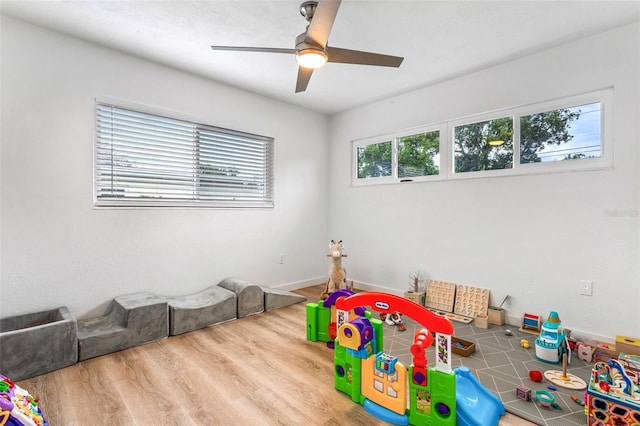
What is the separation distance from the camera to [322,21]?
1681 millimetres

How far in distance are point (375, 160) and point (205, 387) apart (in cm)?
336

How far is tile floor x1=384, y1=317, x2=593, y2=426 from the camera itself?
170cm

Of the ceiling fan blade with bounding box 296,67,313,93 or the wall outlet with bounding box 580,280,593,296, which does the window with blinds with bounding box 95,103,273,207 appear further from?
the wall outlet with bounding box 580,280,593,296

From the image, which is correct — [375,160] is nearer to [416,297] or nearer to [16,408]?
[416,297]

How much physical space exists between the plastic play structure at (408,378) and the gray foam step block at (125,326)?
5.58 feet

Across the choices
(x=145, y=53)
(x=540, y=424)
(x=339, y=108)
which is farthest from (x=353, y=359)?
(x=339, y=108)

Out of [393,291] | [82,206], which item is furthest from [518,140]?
[82,206]

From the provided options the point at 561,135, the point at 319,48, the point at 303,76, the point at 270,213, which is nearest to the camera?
the point at 319,48

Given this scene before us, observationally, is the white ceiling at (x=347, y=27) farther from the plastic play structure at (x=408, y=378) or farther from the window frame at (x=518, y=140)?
the plastic play structure at (x=408, y=378)

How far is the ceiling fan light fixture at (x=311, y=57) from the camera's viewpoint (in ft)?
6.21

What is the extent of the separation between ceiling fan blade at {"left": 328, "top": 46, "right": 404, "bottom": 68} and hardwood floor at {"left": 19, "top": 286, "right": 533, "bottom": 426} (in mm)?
2199

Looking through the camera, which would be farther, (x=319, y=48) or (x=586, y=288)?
(x=586, y=288)

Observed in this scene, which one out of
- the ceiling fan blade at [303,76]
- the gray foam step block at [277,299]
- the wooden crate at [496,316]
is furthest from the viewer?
the gray foam step block at [277,299]

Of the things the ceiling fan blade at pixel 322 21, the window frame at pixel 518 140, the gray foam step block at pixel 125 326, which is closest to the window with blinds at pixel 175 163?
the gray foam step block at pixel 125 326
